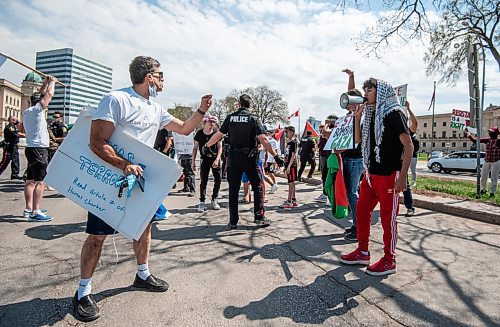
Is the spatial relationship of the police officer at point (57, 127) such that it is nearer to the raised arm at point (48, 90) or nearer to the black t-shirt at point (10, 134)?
the black t-shirt at point (10, 134)

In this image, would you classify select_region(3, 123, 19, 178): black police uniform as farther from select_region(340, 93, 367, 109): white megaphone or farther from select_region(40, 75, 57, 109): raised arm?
select_region(340, 93, 367, 109): white megaphone

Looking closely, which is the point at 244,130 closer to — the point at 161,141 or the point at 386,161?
the point at 386,161

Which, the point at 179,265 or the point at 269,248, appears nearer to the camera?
the point at 179,265

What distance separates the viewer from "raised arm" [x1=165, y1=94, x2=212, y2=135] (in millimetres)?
2954

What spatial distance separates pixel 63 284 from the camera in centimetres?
290

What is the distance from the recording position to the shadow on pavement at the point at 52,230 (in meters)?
4.35

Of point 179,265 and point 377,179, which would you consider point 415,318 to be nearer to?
point 377,179

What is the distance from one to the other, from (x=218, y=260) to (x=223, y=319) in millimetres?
1231

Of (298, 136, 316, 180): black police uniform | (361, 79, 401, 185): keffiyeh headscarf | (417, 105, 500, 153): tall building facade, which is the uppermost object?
(417, 105, 500, 153): tall building facade

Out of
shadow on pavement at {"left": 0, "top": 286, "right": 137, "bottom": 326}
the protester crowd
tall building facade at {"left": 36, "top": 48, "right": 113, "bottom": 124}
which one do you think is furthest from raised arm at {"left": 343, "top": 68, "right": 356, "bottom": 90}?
tall building facade at {"left": 36, "top": 48, "right": 113, "bottom": 124}

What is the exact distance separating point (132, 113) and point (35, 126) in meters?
3.62

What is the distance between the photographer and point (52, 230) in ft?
15.3

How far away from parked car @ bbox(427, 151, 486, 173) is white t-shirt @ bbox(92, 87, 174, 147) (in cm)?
2733

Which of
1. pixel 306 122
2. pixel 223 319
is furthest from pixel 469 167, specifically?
pixel 223 319
